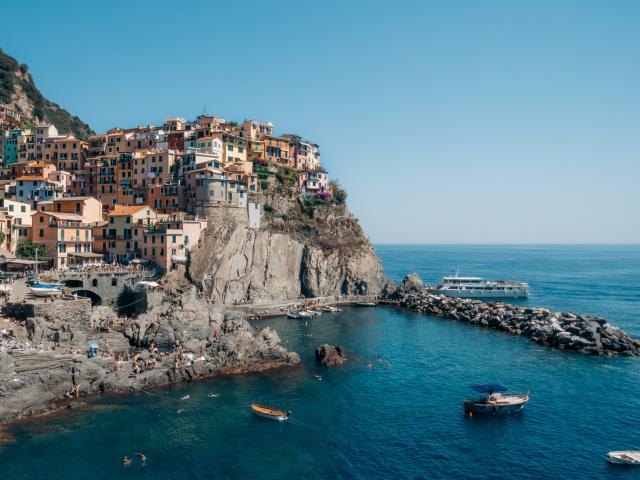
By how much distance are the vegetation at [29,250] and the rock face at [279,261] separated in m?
21.1

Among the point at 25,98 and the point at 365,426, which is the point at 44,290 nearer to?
the point at 365,426

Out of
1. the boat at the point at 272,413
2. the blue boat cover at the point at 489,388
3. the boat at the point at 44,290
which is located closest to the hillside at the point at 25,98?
the boat at the point at 44,290

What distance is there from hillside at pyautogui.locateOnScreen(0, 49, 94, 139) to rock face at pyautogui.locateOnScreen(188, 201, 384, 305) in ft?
243

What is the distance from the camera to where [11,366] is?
4319 centimetres

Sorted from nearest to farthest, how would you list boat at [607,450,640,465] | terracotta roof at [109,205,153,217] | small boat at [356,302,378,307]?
boat at [607,450,640,465] → terracotta roof at [109,205,153,217] → small boat at [356,302,378,307]

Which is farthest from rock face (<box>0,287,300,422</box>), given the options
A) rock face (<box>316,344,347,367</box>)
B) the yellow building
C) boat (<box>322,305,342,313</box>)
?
boat (<box>322,305,342,313</box>)

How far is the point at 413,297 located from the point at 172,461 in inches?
2747

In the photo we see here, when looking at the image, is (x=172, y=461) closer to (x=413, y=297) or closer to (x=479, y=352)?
(x=479, y=352)

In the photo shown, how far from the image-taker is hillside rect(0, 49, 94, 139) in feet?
429

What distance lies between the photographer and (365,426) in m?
42.6

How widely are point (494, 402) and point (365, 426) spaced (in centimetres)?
1243

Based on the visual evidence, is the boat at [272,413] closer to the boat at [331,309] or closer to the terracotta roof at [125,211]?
the boat at [331,309]

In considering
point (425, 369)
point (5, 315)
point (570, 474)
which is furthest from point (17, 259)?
point (570, 474)

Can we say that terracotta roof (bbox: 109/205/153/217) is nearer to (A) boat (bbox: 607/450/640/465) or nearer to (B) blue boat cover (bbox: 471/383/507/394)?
(B) blue boat cover (bbox: 471/383/507/394)
